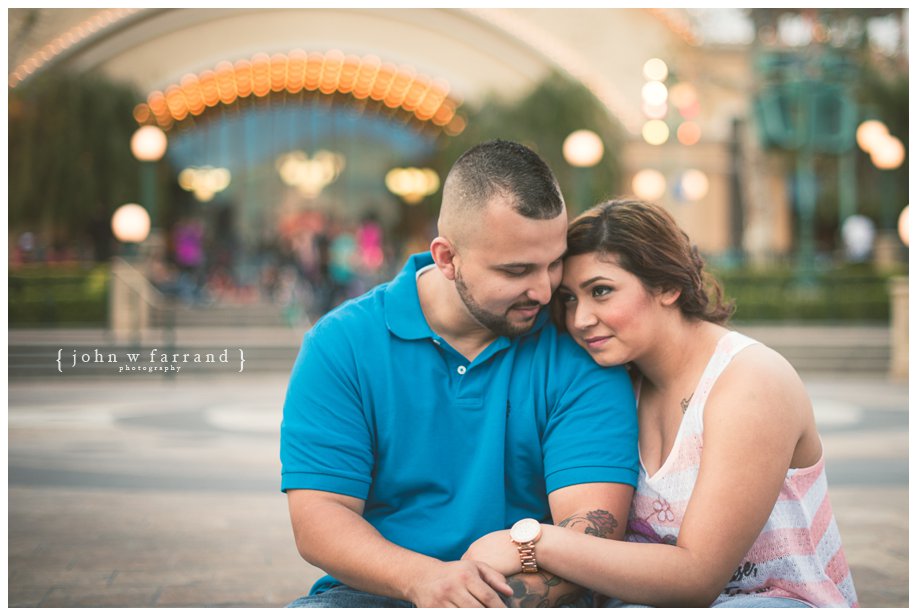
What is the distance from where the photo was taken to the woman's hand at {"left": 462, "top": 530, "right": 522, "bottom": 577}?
216 centimetres

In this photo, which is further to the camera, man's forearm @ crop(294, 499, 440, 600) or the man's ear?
the man's ear

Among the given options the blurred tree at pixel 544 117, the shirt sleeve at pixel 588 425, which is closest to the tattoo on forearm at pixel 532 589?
the shirt sleeve at pixel 588 425

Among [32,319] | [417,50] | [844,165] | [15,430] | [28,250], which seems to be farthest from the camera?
[844,165]

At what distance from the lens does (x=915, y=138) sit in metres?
2.62

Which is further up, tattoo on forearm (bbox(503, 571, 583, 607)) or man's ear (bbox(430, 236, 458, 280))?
man's ear (bbox(430, 236, 458, 280))

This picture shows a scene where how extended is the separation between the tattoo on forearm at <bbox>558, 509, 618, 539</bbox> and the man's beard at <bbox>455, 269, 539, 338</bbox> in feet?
1.54

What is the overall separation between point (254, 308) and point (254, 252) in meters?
10.8

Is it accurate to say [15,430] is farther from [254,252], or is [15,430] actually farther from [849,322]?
[254,252]

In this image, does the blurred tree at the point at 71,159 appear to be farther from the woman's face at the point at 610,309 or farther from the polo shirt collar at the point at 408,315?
the woman's face at the point at 610,309

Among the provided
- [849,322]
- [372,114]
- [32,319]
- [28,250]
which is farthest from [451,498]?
[372,114]

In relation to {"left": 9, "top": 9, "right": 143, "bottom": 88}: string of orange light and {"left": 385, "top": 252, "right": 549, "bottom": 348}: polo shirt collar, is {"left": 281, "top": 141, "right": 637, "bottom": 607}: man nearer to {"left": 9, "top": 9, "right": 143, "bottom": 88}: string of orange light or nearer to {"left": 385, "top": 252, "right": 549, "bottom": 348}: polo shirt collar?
{"left": 385, "top": 252, "right": 549, "bottom": 348}: polo shirt collar

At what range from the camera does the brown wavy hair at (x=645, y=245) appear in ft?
7.71

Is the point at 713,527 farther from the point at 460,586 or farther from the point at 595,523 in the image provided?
the point at 460,586

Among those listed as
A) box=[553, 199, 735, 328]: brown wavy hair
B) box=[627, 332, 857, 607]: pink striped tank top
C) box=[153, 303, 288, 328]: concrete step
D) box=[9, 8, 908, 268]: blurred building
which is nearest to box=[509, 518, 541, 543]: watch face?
box=[627, 332, 857, 607]: pink striped tank top
